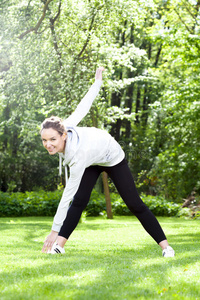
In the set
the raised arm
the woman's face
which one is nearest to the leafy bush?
the raised arm

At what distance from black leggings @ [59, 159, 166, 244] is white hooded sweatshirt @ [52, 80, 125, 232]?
5.6 inches

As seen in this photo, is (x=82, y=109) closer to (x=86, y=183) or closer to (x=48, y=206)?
(x=86, y=183)

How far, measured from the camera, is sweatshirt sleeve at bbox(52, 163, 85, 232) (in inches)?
167

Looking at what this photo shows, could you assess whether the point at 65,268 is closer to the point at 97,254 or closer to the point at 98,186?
the point at 97,254

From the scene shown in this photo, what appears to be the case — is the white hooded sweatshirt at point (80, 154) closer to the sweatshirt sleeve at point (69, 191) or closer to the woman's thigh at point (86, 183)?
the sweatshirt sleeve at point (69, 191)

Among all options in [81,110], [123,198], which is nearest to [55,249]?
[123,198]

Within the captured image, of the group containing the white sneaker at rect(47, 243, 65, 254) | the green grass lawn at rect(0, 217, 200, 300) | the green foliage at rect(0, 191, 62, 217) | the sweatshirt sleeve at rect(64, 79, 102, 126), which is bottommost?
the green foliage at rect(0, 191, 62, 217)

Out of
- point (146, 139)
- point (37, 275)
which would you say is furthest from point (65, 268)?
point (146, 139)

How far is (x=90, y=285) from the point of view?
10.6 ft

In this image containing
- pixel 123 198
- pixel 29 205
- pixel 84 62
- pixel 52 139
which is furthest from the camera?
pixel 29 205

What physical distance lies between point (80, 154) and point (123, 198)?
33.4 inches

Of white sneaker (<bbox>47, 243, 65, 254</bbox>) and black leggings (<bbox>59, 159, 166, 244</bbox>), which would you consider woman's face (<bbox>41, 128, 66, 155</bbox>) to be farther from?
white sneaker (<bbox>47, 243, 65, 254</bbox>)

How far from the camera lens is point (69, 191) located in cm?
435

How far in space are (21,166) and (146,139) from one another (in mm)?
7677
